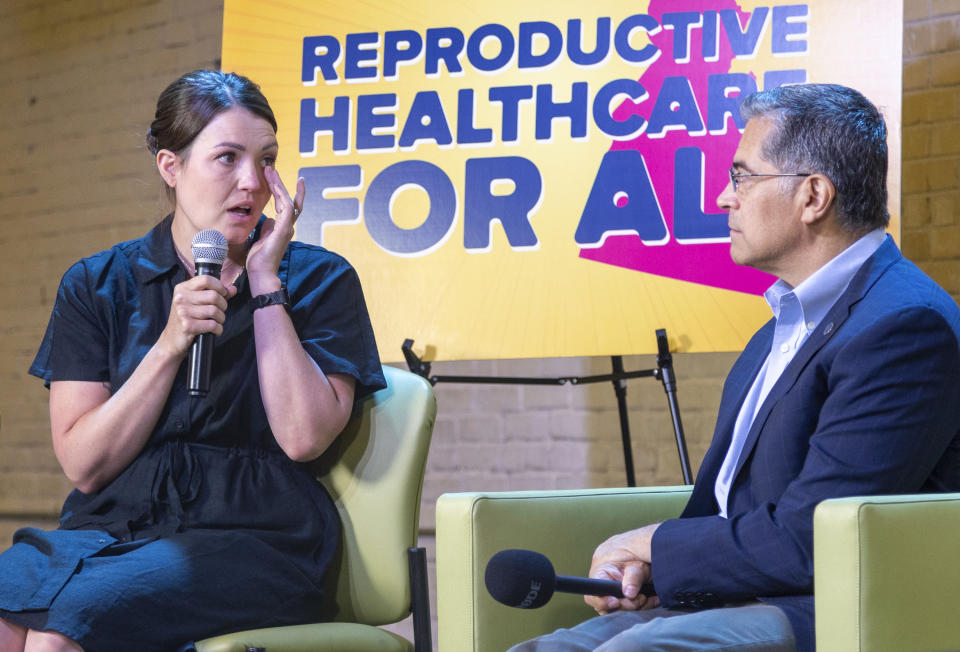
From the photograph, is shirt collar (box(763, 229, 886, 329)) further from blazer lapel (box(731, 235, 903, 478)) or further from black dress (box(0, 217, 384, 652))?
black dress (box(0, 217, 384, 652))

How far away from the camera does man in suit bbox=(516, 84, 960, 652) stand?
1355 millimetres

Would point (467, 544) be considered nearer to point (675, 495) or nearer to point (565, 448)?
point (675, 495)

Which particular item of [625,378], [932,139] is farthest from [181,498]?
[932,139]

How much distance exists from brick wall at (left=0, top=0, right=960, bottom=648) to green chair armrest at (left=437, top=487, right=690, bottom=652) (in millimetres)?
1500

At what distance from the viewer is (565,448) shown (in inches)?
134

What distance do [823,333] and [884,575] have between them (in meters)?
0.39

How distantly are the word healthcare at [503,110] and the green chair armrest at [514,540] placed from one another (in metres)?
1.05

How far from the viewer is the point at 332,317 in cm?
182

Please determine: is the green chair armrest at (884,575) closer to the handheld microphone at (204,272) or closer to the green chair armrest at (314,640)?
the green chair armrest at (314,640)

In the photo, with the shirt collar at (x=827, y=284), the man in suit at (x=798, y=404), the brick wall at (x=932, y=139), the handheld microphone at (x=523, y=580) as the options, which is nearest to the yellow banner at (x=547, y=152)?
the brick wall at (x=932, y=139)

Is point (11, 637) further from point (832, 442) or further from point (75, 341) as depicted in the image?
point (832, 442)

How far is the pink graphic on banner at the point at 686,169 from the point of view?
2.63 metres

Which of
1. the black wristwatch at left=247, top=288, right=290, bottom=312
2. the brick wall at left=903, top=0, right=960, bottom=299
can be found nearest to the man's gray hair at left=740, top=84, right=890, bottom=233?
the black wristwatch at left=247, top=288, right=290, bottom=312

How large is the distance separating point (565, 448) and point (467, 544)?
188 centimetres
